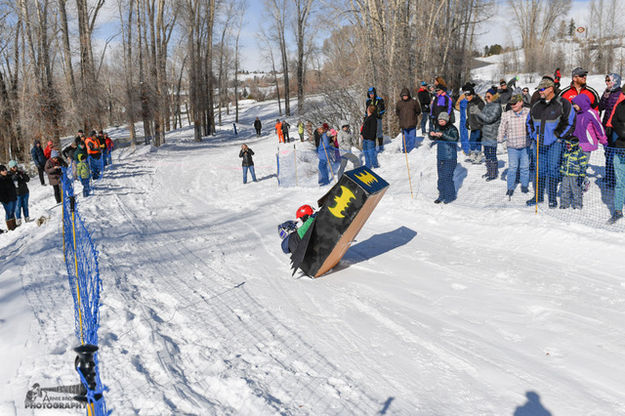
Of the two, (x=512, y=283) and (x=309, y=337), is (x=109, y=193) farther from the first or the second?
(x=512, y=283)

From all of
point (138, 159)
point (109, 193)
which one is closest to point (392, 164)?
point (109, 193)

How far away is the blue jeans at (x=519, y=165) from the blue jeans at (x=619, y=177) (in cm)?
169

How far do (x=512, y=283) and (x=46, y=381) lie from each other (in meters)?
5.69

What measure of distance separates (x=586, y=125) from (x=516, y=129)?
1.22 meters

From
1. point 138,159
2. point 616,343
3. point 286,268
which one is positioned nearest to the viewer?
point 616,343

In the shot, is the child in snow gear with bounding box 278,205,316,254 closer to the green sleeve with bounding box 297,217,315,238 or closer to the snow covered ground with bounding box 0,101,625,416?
the green sleeve with bounding box 297,217,315,238

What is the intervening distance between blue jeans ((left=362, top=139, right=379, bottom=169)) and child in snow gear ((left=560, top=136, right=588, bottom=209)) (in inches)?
241

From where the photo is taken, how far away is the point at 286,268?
300 inches

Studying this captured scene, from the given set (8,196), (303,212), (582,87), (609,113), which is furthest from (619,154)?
(8,196)

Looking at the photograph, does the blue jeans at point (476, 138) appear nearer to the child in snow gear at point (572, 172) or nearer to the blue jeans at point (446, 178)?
the blue jeans at point (446, 178)

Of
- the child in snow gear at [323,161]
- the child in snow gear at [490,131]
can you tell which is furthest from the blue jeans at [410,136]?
the child in snow gear at [490,131]

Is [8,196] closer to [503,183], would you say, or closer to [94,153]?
[94,153]

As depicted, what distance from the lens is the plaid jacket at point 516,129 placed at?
8914 mm

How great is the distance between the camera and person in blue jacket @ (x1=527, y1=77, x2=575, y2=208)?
798cm
